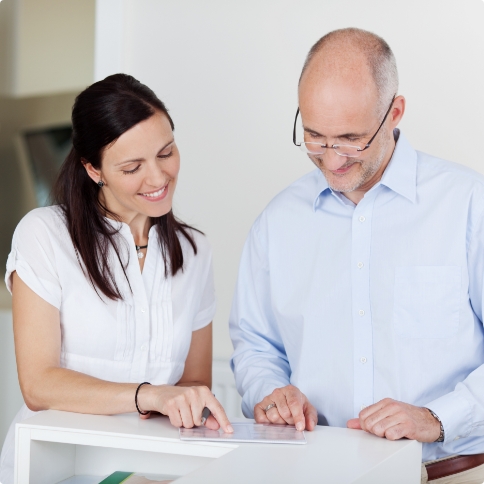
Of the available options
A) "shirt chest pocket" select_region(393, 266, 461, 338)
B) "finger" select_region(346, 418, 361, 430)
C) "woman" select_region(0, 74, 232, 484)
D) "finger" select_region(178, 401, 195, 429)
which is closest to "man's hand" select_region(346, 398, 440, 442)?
"finger" select_region(346, 418, 361, 430)

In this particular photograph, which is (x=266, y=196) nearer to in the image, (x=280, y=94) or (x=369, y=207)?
(x=280, y=94)

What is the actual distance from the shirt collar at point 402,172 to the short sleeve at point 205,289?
1.64 feet

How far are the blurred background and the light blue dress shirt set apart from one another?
1.08m

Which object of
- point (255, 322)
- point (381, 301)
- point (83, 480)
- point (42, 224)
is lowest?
point (83, 480)

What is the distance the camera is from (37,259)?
2.00 metres

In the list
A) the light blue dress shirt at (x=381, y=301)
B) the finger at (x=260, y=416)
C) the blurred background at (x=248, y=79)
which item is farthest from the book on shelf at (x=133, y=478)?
the blurred background at (x=248, y=79)

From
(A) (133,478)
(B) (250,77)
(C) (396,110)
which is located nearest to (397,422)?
(A) (133,478)

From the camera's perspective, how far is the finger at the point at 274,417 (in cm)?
171

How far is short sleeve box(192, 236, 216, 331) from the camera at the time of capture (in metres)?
2.29

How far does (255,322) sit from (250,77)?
150cm

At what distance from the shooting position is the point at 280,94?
3221 mm

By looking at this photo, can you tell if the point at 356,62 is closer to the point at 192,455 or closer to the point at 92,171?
the point at 92,171

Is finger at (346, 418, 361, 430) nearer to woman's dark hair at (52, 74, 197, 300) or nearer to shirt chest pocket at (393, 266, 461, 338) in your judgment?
shirt chest pocket at (393, 266, 461, 338)

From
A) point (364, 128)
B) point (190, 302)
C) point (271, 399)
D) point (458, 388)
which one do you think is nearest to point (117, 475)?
point (271, 399)
